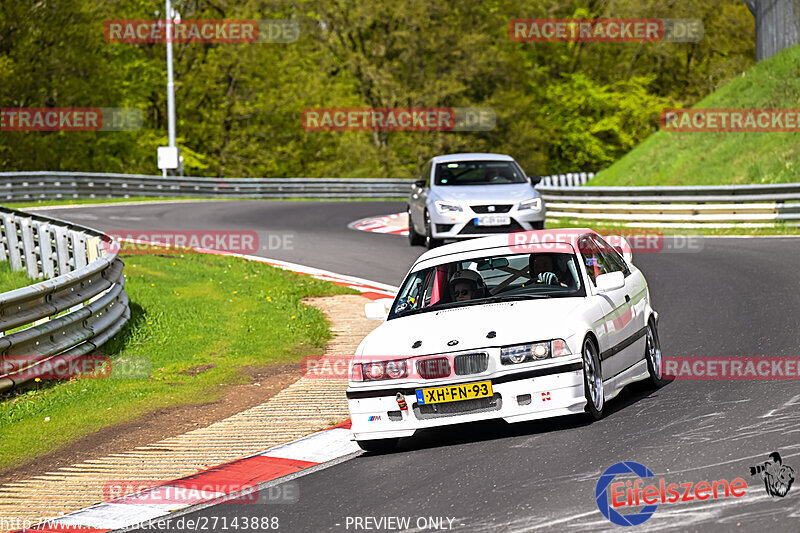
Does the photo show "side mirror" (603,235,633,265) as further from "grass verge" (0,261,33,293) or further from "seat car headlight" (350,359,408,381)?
"grass verge" (0,261,33,293)

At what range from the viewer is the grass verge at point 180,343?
31.4ft

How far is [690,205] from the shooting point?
24.6 m

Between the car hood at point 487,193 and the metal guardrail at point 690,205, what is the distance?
5.53 meters

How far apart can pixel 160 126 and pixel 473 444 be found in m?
55.3

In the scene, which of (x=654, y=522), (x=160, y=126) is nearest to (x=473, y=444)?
(x=654, y=522)

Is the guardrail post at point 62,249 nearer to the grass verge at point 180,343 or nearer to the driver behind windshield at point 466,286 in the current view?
the grass verge at point 180,343

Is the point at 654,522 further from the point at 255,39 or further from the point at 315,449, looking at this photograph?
the point at 255,39

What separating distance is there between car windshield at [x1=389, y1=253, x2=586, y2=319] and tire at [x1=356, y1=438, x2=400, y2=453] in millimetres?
1170

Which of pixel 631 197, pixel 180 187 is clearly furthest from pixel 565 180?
pixel 631 197

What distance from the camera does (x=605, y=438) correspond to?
747cm

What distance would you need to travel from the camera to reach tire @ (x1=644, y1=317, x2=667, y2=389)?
9289 mm

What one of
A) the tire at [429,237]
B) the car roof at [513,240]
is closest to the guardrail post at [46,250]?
the tire at [429,237]

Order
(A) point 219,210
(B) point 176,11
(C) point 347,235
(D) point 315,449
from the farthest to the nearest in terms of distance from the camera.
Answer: (B) point 176,11 < (A) point 219,210 < (C) point 347,235 < (D) point 315,449

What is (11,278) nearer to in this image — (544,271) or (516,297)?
(544,271)
